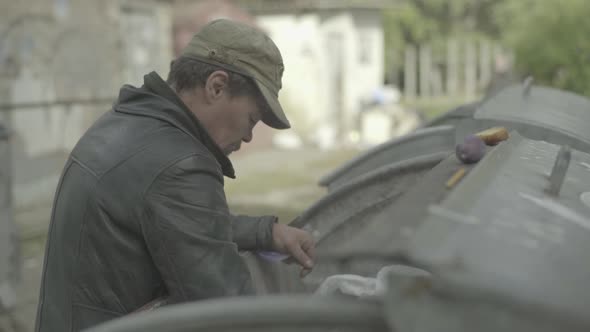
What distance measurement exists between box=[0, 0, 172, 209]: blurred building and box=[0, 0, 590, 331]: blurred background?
0.02 m

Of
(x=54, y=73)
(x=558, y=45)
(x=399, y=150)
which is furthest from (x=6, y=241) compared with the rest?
(x=558, y=45)

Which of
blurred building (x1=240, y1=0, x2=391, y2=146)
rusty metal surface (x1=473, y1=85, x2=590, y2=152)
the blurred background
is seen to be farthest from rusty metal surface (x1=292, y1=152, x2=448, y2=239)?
blurred building (x1=240, y1=0, x2=391, y2=146)

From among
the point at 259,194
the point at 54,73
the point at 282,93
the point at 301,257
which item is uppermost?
the point at 301,257

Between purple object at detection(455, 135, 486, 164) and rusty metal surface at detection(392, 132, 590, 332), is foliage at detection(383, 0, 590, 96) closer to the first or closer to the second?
purple object at detection(455, 135, 486, 164)

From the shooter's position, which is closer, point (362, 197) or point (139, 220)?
point (139, 220)

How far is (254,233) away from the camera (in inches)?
93.0

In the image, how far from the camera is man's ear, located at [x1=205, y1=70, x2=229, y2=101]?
2135 millimetres

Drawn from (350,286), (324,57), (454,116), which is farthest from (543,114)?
(324,57)

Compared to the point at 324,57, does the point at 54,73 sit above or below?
above

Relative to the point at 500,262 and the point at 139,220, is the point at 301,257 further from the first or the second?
the point at 500,262

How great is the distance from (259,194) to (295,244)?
838 centimetres

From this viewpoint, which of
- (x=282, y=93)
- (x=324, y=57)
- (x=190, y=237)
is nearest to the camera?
(x=190, y=237)

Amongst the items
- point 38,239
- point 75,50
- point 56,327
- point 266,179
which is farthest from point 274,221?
point 266,179

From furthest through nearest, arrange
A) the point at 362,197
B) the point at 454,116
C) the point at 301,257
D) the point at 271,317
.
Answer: the point at 454,116
the point at 362,197
the point at 301,257
the point at 271,317
